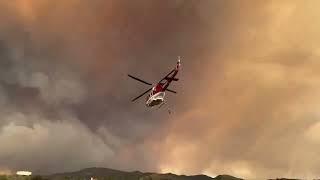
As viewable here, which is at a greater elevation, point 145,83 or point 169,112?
point 145,83

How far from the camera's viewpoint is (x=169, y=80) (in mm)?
128875

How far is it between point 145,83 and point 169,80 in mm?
8867

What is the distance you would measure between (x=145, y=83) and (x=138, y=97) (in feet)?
18.3

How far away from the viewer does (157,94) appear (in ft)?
425

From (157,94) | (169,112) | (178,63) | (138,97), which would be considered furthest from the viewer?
(138,97)

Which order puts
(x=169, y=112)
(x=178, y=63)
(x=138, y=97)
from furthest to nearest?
1. (x=138, y=97)
2. (x=178, y=63)
3. (x=169, y=112)

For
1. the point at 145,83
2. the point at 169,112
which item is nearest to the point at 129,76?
the point at 145,83

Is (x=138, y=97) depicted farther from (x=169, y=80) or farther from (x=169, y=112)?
(x=169, y=112)

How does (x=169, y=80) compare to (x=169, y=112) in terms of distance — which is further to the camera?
(x=169, y=80)

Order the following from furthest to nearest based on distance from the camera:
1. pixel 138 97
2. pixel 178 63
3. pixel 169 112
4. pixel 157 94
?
pixel 138 97 < pixel 157 94 < pixel 178 63 < pixel 169 112

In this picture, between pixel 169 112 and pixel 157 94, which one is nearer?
pixel 169 112

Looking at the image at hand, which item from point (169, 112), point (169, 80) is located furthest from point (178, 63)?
point (169, 112)

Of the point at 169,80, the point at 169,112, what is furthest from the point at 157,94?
the point at 169,112

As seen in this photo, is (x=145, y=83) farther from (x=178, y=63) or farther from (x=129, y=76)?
(x=178, y=63)
